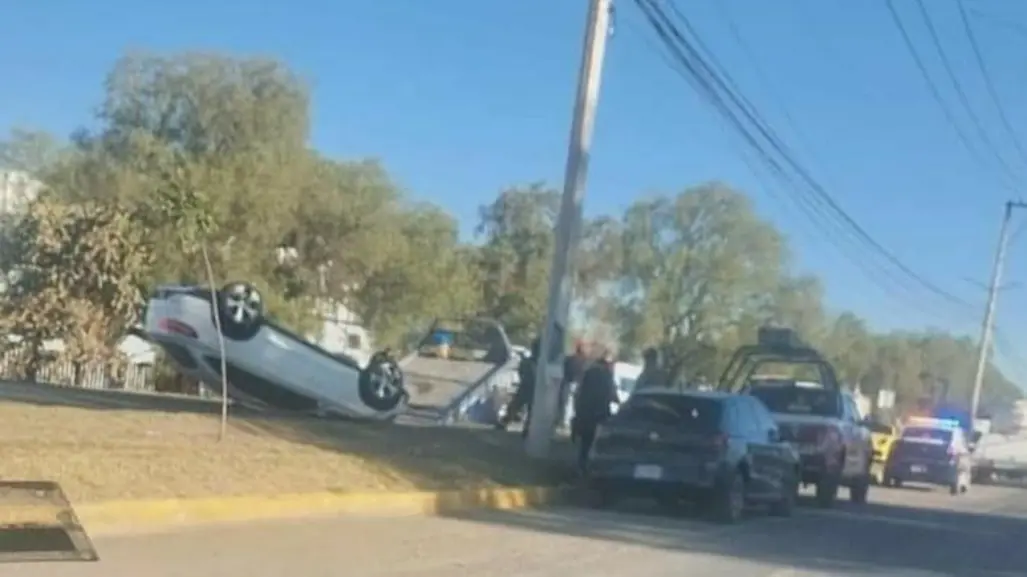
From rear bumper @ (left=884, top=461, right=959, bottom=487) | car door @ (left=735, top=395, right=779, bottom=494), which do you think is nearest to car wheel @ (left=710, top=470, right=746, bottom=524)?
car door @ (left=735, top=395, right=779, bottom=494)

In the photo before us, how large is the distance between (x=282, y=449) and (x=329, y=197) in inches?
1071

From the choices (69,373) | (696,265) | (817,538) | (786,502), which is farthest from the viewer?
(696,265)

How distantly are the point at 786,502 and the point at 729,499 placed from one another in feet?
8.63

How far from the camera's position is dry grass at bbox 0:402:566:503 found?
48.5 ft

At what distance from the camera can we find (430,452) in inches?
821

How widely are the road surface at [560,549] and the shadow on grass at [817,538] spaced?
26mm

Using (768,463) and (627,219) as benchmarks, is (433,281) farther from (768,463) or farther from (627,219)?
(768,463)

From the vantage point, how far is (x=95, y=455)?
1554 cm

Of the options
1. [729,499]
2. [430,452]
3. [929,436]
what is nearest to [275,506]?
[430,452]

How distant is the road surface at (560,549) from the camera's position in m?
12.4

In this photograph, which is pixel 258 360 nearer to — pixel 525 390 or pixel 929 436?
pixel 525 390

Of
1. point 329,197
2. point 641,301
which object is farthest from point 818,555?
point 641,301

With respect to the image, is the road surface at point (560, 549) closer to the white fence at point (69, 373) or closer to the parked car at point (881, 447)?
the parked car at point (881, 447)

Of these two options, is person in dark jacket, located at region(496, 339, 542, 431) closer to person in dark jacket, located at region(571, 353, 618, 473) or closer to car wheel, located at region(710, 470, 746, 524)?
person in dark jacket, located at region(571, 353, 618, 473)
